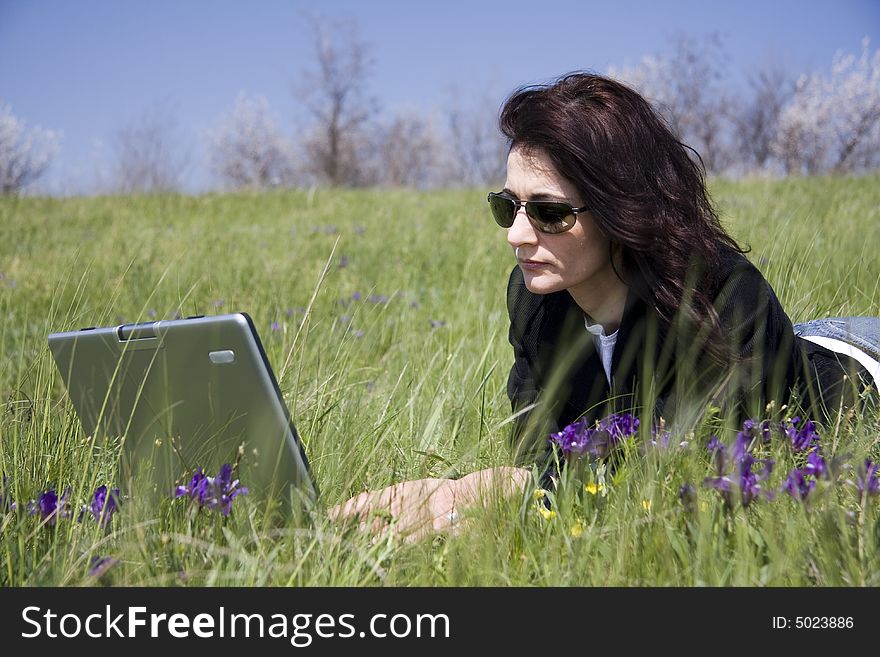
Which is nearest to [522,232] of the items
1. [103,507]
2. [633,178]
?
[633,178]

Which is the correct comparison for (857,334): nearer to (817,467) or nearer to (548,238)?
(548,238)

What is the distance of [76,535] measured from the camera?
157 cm

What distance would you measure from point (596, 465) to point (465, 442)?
51 centimetres

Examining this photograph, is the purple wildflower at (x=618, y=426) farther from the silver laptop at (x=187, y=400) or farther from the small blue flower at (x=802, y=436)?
the silver laptop at (x=187, y=400)

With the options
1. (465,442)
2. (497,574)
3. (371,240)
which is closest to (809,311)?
(465,442)

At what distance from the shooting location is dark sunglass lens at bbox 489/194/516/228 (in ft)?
7.39

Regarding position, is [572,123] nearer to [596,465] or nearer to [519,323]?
[519,323]

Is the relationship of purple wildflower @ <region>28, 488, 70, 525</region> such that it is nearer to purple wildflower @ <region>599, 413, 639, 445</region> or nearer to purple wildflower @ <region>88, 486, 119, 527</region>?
purple wildflower @ <region>88, 486, 119, 527</region>

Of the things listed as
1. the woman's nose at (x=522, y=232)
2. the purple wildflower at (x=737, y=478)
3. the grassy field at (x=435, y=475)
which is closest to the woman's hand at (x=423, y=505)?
the grassy field at (x=435, y=475)

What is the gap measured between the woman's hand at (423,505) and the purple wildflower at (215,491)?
25cm

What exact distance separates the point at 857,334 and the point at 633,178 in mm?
967

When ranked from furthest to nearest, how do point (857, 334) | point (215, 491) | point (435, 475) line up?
1. point (857, 334)
2. point (435, 475)
3. point (215, 491)

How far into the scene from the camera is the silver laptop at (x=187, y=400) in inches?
63.7

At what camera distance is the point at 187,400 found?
1.75 metres
